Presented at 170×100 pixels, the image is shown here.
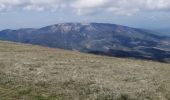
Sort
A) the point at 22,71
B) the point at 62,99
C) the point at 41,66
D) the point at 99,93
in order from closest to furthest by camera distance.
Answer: the point at 62,99 < the point at 99,93 < the point at 22,71 < the point at 41,66

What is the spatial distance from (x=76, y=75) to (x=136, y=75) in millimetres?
8205

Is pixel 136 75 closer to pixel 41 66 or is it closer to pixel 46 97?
pixel 41 66

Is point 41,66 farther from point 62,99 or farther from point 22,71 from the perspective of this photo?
point 62,99

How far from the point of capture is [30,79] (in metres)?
39.3

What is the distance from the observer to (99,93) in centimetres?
3444

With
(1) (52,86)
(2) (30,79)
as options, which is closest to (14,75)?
(2) (30,79)

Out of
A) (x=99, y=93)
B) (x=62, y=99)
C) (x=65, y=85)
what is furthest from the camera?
(x=65, y=85)

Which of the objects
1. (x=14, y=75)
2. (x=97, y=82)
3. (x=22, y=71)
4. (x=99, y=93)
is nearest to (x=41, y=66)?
(x=22, y=71)

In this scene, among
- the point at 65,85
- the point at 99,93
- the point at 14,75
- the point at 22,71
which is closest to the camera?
the point at 99,93

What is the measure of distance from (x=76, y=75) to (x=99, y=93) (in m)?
8.95

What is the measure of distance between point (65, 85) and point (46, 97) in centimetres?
531

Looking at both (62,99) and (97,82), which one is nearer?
(62,99)

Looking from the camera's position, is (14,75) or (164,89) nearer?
(164,89)

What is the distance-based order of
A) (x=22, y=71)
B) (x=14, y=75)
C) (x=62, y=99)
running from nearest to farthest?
(x=62, y=99) → (x=14, y=75) → (x=22, y=71)
